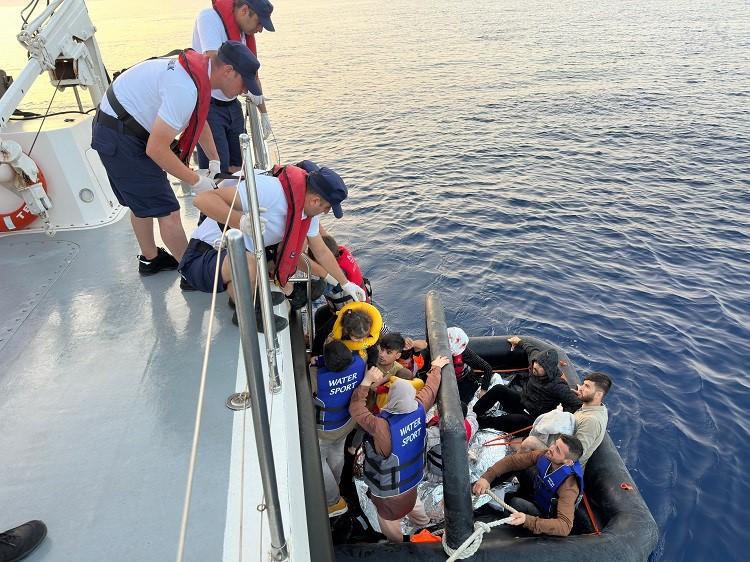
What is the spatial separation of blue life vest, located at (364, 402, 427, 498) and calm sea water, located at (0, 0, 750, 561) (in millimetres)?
Answer: 2334

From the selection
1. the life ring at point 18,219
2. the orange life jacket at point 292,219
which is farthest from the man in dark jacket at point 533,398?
the life ring at point 18,219

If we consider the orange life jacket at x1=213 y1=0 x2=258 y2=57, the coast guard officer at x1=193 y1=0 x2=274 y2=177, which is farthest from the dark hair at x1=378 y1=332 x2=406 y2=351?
the orange life jacket at x1=213 y1=0 x2=258 y2=57

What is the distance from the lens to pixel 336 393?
3605 mm

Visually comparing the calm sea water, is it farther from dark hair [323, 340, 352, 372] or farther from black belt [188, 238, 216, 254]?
black belt [188, 238, 216, 254]

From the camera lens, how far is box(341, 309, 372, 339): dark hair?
11.8 ft

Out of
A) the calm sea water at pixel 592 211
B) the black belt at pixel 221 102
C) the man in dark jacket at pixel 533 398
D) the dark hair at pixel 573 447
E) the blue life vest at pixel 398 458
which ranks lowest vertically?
the calm sea water at pixel 592 211

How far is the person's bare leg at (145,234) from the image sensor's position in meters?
3.73

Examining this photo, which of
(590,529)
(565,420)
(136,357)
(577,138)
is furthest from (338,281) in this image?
(577,138)

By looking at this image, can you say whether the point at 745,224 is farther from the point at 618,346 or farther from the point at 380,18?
the point at 380,18

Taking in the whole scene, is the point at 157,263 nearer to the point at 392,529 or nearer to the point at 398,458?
the point at 398,458

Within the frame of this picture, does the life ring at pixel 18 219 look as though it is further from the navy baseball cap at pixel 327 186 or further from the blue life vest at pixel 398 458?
the blue life vest at pixel 398 458

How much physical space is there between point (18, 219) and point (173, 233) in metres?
1.78

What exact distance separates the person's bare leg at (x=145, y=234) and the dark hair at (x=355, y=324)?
1465mm

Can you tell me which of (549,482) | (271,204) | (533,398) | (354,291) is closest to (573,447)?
(549,482)
